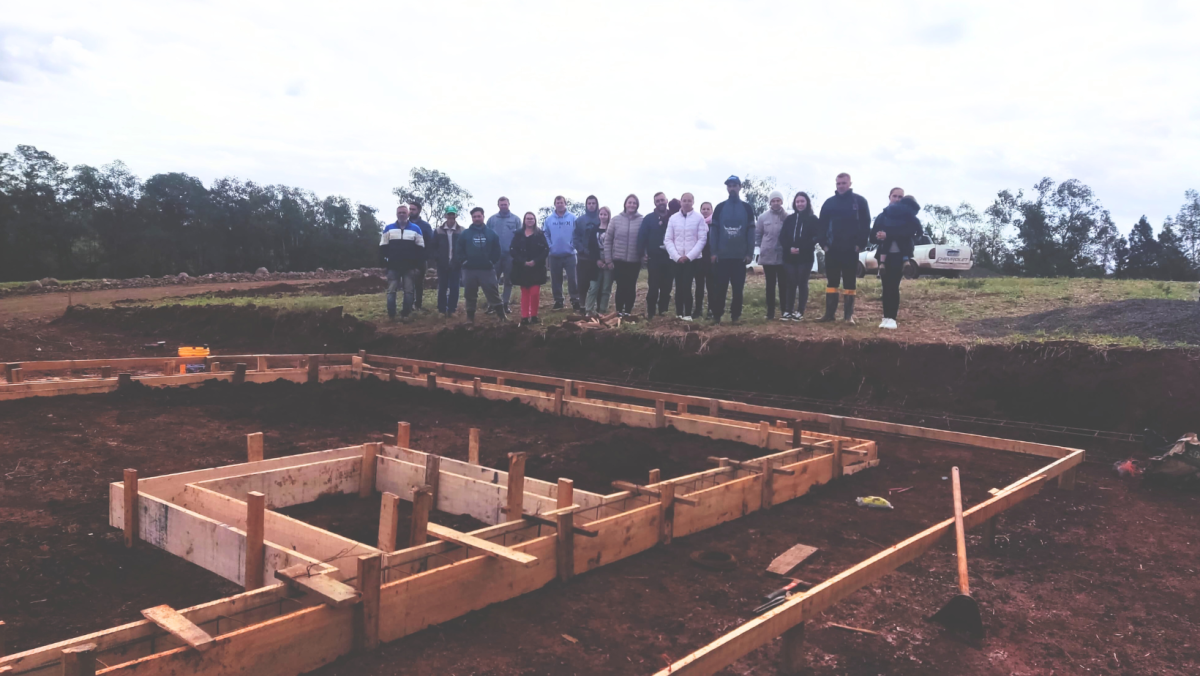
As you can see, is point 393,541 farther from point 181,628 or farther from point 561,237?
point 561,237

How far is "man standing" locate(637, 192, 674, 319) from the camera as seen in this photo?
1089 centimetres

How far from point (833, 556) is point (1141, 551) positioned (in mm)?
1920

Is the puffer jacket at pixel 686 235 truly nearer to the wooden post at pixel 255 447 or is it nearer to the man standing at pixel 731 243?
the man standing at pixel 731 243

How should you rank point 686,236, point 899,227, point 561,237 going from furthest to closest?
point 561,237 < point 686,236 < point 899,227

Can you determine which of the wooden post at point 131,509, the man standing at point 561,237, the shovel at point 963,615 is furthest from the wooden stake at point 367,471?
the man standing at point 561,237

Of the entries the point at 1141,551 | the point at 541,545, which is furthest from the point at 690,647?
the point at 1141,551

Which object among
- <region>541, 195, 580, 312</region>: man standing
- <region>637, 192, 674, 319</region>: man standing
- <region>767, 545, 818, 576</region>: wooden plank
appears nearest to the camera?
<region>767, 545, 818, 576</region>: wooden plank

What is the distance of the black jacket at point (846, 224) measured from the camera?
9828mm

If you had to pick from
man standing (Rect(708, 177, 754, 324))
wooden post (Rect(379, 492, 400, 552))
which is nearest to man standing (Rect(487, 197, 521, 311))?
man standing (Rect(708, 177, 754, 324))

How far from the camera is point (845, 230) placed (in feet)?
32.4

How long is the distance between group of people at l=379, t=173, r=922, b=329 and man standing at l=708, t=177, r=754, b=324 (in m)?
0.01

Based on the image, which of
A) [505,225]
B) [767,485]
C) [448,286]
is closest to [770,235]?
[505,225]

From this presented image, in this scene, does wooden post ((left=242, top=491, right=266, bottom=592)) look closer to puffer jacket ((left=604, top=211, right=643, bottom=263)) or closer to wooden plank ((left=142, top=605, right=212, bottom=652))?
wooden plank ((left=142, top=605, right=212, bottom=652))

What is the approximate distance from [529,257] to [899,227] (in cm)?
546
